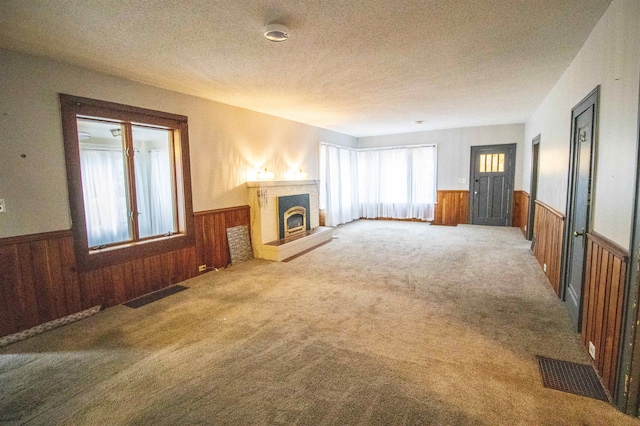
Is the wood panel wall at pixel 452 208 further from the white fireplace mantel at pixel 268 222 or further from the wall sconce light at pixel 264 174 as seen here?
the wall sconce light at pixel 264 174

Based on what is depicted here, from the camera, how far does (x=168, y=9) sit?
2.14 m

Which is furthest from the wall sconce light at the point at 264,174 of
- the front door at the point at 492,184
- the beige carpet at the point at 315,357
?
the front door at the point at 492,184

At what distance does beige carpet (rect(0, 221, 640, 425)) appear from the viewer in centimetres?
180

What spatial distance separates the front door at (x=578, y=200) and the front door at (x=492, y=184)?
Answer: 4964 mm

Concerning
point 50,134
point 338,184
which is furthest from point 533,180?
point 50,134

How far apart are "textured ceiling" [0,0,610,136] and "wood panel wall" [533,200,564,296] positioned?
5.64ft

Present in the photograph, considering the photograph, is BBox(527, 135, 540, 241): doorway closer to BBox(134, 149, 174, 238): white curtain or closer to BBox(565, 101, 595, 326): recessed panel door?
BBox(565, 101, 595, 326): recessed panel door

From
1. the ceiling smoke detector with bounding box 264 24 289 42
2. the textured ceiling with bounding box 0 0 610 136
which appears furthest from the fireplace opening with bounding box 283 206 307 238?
the ceiling smoke detector with bounding box 264 24 289 42

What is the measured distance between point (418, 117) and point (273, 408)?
605 cm

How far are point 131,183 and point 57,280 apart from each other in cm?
127

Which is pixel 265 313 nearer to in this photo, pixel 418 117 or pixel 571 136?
pixel 571 136

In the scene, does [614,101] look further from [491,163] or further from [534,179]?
[491,163]

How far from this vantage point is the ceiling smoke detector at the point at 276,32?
237 cm

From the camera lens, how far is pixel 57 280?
120 inches
